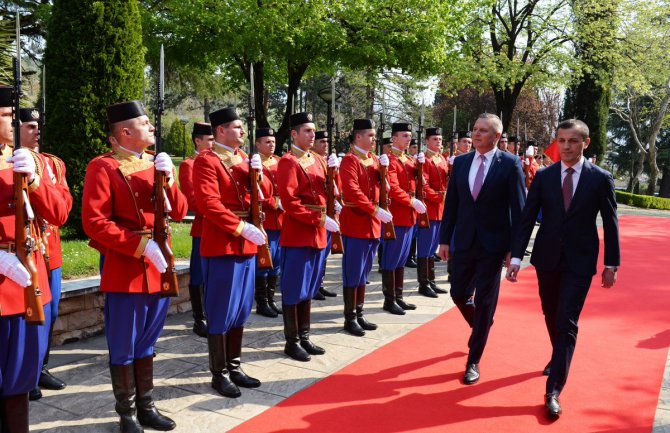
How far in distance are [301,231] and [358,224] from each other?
3.23ft

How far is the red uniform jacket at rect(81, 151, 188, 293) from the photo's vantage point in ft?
11.8

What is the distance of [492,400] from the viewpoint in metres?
4.36

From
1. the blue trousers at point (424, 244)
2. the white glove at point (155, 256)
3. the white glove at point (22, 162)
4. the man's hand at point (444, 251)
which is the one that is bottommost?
the blue trousers at point (424, 244)

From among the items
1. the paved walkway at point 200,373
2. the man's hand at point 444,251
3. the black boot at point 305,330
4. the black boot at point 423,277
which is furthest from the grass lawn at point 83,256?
the man's hand at point 444,251

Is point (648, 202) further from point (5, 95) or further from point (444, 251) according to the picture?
point (5, 95)

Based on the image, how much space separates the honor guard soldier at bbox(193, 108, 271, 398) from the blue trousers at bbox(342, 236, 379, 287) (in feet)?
5.40

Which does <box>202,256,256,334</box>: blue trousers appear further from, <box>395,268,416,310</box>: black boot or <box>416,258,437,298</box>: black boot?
<box>416,258,437,298</box>: black boot

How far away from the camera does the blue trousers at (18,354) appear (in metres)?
3.07

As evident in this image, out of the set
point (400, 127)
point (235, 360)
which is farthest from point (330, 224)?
point (400, 127)

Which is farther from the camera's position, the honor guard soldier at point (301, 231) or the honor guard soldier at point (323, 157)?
the honor guard soldier at point (323, 157)

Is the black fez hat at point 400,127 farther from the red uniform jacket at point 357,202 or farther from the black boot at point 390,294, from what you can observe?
the black boot at point 390,294

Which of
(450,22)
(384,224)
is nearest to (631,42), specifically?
(450,22)

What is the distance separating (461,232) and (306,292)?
148 centimetres

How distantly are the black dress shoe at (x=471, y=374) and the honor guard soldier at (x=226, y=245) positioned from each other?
1.64 m
